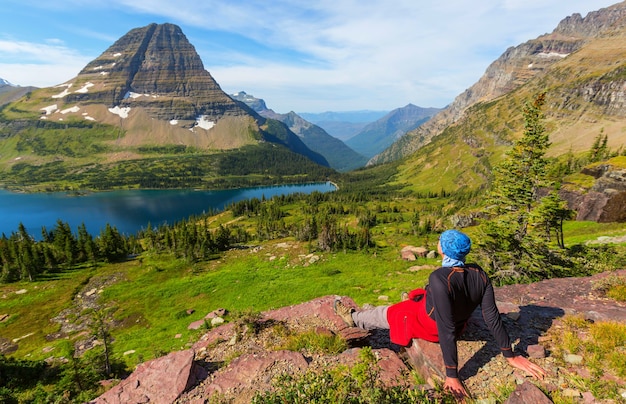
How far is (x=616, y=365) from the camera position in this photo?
669 cm

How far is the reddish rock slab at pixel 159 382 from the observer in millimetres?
8555

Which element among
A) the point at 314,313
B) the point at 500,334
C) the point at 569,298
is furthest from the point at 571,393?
the point at 314,313

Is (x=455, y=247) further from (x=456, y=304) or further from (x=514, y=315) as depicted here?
(x=514, y=315)

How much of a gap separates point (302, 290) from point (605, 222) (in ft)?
150

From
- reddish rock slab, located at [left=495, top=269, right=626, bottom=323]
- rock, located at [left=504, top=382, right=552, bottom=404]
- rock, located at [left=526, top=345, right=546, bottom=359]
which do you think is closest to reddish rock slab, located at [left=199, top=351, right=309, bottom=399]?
rock, located at [left=504, top=382, right=552, bottom=404]

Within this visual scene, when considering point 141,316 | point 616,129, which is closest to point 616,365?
point 141,316

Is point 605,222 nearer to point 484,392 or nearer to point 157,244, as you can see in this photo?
point 484,392

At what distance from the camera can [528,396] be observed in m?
5.98

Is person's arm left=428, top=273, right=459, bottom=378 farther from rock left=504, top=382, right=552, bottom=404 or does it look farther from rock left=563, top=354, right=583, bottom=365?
rock left=563, top=354, right=583, bottom=365

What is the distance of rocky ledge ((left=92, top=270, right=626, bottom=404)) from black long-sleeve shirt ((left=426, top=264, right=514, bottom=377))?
88 cm

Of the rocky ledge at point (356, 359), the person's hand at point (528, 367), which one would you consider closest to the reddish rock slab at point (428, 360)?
the rocky ledge at point (356, 359)

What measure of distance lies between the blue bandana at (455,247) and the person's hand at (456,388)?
2.55 m

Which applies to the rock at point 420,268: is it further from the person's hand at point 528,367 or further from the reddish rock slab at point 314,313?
the person's hand at point 528,367

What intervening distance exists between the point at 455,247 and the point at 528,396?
10.7 feet
